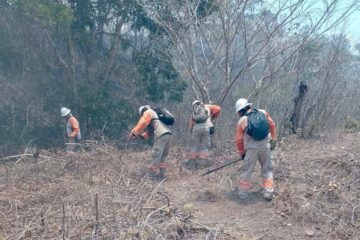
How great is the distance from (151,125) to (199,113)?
43.8 inches

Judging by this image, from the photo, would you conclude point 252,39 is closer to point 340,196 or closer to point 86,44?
point 340,196

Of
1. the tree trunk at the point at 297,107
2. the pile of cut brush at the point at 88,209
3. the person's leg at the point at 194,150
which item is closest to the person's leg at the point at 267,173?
the pile of cut brush at the point at 88,209

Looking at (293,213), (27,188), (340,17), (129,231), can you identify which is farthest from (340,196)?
(340,17)

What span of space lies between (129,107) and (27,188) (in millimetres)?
7922

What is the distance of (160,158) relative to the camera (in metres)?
8.88

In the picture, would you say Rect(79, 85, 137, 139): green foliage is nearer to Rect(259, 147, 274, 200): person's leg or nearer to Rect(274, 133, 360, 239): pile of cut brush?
Rect(274, 133, 360, 239): pile of cut brush

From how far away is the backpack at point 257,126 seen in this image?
6.88 m

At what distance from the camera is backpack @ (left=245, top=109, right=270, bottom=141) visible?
22.6 ft

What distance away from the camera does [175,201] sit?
7336 millimetres

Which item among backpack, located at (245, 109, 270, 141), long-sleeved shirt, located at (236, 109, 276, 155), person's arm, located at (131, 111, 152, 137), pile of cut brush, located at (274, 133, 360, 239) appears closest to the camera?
pile of cut brush, located at (274, 133, 360, 239)

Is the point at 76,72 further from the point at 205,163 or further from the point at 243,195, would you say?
the point at 243,195

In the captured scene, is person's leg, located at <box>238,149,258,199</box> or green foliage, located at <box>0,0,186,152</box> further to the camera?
green foliage, located at <box>0,0,186,152</box>

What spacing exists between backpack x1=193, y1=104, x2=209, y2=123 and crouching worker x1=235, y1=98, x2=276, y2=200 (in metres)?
2.27

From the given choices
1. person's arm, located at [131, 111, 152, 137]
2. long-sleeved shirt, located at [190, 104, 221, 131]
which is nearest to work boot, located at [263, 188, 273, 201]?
person's arm, located at [131, 111, 152, 137]
